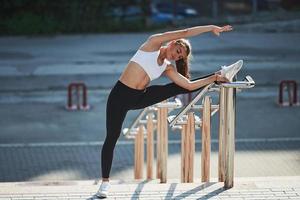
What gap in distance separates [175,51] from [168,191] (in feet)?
4.58

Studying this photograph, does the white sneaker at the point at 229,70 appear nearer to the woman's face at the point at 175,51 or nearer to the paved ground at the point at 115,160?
the woman's face at the point at 175,51

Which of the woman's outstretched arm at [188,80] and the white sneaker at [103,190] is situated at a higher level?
the woman's outstretched arm at [188,80]

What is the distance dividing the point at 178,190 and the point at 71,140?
672 centimetres

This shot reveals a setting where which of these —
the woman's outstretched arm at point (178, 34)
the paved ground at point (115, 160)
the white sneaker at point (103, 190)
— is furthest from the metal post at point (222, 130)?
the paved ground at point (115, 160)

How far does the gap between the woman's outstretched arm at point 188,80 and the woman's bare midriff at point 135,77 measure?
0.24 metres

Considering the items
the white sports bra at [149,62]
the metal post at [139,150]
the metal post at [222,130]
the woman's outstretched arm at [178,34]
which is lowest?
the metal post at [139,150]

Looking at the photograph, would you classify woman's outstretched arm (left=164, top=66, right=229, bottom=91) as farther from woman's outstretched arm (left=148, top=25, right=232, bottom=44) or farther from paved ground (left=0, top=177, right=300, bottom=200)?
paved ground (left=0, top=177, right=300, bottom=200)

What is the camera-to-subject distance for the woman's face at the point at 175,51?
25.3 ft

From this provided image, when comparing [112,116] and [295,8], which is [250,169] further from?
[295,8]

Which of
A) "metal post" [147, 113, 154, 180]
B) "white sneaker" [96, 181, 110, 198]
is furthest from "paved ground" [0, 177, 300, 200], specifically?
"metal post" [147, 113, 154, 180]

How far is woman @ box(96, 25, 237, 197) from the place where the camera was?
7707 millimetres

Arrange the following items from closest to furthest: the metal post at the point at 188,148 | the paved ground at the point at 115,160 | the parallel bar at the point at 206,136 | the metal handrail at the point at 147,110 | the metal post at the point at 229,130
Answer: the metal post at the point at 229,130
the parallel bar at the point at 206,136
the metal post at the point at 188,148
the metal handrail at the point at 147,110
the paved ground at the point at 115,160

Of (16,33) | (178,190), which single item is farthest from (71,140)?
(16,33)

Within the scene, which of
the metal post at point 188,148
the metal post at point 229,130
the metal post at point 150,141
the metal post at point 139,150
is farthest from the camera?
the metal post at point 139,150
